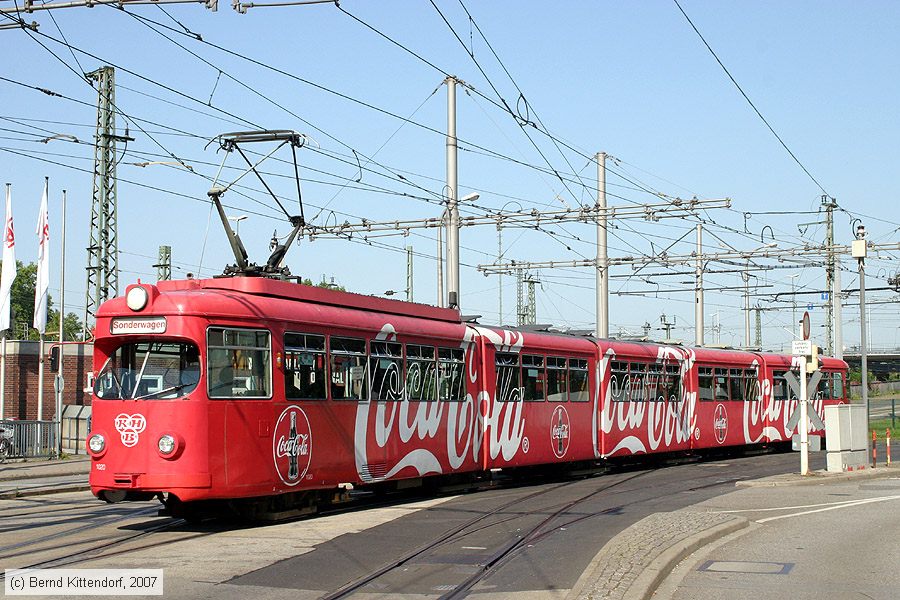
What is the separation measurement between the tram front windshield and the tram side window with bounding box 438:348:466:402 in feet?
19.4

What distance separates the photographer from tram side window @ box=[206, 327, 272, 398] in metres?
14.5

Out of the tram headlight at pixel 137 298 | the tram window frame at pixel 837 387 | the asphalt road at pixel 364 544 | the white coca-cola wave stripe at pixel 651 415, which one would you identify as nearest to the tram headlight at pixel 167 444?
the asphalt road at pixel 364 544

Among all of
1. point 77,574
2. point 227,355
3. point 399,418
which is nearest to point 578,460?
point 399,418

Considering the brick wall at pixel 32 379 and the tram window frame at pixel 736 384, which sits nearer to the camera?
the tram window frame at pixel 736 384

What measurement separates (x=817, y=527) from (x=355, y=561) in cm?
655

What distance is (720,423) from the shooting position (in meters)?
31.0

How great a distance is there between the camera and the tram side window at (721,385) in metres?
31.0

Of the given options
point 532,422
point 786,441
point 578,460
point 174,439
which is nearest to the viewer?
point 174,439

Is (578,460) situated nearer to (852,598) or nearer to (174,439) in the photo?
(174,439)

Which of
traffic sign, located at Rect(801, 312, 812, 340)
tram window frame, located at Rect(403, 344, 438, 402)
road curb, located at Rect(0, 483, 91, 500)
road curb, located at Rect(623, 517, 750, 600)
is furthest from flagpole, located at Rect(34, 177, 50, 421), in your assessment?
road curb, located at Rect(623, 517, 750, 600)

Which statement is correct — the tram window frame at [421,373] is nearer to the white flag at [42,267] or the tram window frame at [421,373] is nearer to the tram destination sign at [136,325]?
the tram destination sign at [136,325]

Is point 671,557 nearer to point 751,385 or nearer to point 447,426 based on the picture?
point 447,426

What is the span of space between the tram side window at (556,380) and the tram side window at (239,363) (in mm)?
9202

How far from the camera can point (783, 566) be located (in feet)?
38.3
